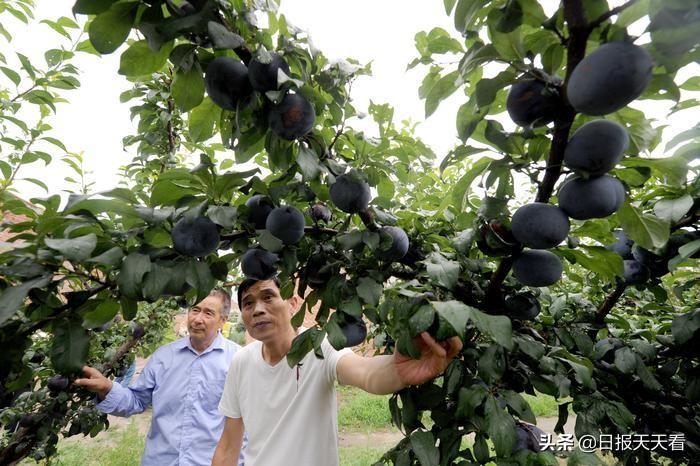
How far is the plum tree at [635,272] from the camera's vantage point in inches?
38.2

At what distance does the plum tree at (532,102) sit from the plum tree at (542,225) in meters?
0.14

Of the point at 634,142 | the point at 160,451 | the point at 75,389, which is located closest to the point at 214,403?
the point at 160,451

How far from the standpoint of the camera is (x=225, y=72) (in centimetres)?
65

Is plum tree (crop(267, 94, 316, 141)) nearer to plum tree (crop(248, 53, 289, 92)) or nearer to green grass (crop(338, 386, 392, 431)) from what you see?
plum tree (crop(248, 53, 289, 92))

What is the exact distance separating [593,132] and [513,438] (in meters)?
0.56

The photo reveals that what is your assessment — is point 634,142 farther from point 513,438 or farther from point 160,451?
point 160,451

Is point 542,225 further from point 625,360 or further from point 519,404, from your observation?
point 625,360

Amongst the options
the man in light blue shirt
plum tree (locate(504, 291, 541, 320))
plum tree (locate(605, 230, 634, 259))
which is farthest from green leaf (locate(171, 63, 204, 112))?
the man in light blue shirt

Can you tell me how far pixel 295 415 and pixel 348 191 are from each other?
1.03 m

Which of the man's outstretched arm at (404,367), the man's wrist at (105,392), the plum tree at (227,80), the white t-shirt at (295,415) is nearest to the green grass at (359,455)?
the man's wrist at (105,392)

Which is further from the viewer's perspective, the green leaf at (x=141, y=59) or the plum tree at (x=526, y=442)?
the plum tree at (x=526, y=442)

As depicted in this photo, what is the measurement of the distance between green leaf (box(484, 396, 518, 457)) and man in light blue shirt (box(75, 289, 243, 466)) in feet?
5.71

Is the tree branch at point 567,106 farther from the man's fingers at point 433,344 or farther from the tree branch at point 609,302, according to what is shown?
the tree branch at point 609,302

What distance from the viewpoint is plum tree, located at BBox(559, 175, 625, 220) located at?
59 cm
